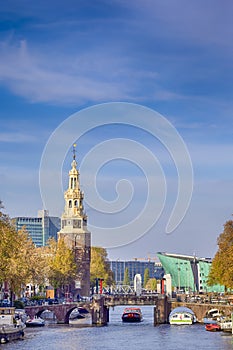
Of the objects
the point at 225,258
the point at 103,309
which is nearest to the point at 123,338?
the point at 225,258

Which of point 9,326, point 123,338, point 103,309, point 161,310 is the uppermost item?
point 103,309

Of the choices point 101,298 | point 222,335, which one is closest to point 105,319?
point 101,298

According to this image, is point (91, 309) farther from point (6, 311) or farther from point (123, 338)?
point (6, 311)

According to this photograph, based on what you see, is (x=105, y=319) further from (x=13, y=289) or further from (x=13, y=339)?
(x=13, y=339)

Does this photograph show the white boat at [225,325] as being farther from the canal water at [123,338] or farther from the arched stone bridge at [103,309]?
the arched stone bridge at [103,309]

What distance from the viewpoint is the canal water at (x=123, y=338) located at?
110569 mm

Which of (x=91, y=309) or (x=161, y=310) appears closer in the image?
(x=161, y=310)

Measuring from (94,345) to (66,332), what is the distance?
23.3 m

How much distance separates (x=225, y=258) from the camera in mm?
145000

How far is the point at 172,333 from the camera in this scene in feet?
433

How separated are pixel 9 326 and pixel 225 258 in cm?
4338

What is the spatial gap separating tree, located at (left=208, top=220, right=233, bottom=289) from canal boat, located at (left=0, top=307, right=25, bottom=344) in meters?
36.3

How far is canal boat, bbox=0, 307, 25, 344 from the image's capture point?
385 ft

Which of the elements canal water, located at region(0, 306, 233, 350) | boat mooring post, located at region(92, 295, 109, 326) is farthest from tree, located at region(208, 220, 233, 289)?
boat mooring post, located at region(92, 295, 109, 326)
